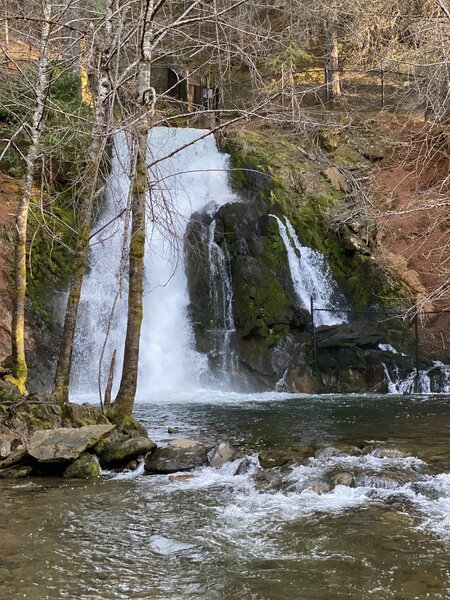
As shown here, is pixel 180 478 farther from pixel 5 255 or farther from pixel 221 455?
pixel 5 255

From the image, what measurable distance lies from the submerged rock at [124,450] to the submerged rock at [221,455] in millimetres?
815

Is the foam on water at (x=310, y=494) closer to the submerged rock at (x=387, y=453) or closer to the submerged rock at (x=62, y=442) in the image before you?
the submerged rock at (x=387, y=453)

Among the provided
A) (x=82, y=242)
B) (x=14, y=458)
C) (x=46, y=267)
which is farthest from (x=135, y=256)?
(x=46, y=267)

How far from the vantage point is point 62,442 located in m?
7.48

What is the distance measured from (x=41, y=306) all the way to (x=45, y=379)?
1.85 m

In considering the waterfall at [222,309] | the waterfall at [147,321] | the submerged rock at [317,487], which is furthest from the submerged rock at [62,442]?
the waterfall at [222,309]

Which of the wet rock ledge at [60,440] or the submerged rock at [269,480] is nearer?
the submerged rock at [269,480]

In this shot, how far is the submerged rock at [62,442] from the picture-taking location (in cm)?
724

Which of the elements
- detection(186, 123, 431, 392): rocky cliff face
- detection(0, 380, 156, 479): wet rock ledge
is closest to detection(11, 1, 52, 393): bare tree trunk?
detection(0, 380, 156, 479): wet rock ledge

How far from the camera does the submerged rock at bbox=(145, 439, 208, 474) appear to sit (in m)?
7.56

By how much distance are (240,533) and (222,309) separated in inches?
405

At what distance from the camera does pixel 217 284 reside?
15773 millimetres

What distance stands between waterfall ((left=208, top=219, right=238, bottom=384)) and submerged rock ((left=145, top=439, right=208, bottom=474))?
647cm

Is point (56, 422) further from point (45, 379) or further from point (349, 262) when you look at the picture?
point (349, 262)
